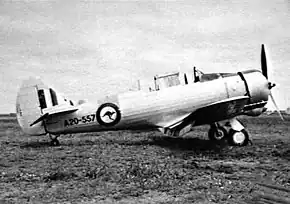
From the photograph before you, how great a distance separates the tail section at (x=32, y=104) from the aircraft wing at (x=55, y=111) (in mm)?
87

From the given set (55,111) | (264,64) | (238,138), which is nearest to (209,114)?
(238,138)

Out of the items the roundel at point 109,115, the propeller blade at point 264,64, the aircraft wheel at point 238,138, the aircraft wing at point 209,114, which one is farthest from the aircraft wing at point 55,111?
the propeller blade at point 264,64

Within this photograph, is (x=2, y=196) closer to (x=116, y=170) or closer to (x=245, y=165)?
(x=116, y=170)

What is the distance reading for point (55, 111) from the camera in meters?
9.38

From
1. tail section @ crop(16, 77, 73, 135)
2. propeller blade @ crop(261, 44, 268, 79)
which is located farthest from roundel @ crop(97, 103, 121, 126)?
propeller blade @ crop(261, 44, 268, 79)

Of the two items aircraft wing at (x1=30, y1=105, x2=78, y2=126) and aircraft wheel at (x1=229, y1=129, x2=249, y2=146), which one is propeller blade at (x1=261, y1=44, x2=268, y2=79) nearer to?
aircraft wheel at (x1=229, y1=129, x2=249, y2=146)

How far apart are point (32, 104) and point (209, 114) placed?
5.59 m

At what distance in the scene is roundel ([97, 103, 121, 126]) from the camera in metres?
9.22

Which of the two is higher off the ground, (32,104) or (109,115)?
(32,104)

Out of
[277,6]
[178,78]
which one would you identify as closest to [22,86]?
[178,78]

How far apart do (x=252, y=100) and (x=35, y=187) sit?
6.99 meters

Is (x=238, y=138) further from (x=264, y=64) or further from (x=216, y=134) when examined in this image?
(x=264, y=64)

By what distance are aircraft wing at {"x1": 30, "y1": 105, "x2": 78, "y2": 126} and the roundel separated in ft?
2.76

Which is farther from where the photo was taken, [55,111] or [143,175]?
[55,111]
